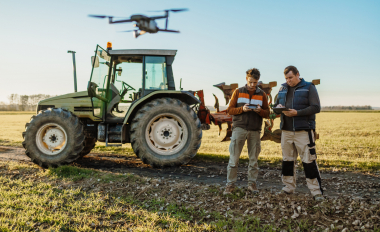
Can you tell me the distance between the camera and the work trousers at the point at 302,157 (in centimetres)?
376

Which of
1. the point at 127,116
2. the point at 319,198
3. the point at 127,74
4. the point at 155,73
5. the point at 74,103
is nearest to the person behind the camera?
the point at 319,198

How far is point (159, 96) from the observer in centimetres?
622

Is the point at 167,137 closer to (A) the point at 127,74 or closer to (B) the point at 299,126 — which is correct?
(A) the point at 127,74

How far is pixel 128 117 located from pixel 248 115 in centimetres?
307

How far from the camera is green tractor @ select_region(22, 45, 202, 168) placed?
595 cm

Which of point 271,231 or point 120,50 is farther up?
point 120,50

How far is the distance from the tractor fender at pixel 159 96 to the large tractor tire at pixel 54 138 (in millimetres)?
1207

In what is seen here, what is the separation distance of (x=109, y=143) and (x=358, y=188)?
17.3 feet

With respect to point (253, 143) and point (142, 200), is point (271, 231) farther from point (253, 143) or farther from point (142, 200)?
point (142, 200)

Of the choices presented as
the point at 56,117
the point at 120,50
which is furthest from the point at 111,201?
the point at 120,50

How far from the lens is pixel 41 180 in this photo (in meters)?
5.09

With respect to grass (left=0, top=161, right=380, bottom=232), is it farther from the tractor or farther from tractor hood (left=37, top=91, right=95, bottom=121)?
tractor hood (left=37, top=91, right=95, bottom=121)

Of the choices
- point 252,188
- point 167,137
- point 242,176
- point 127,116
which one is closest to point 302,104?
point 252,188

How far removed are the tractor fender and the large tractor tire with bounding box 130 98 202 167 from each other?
17cm
